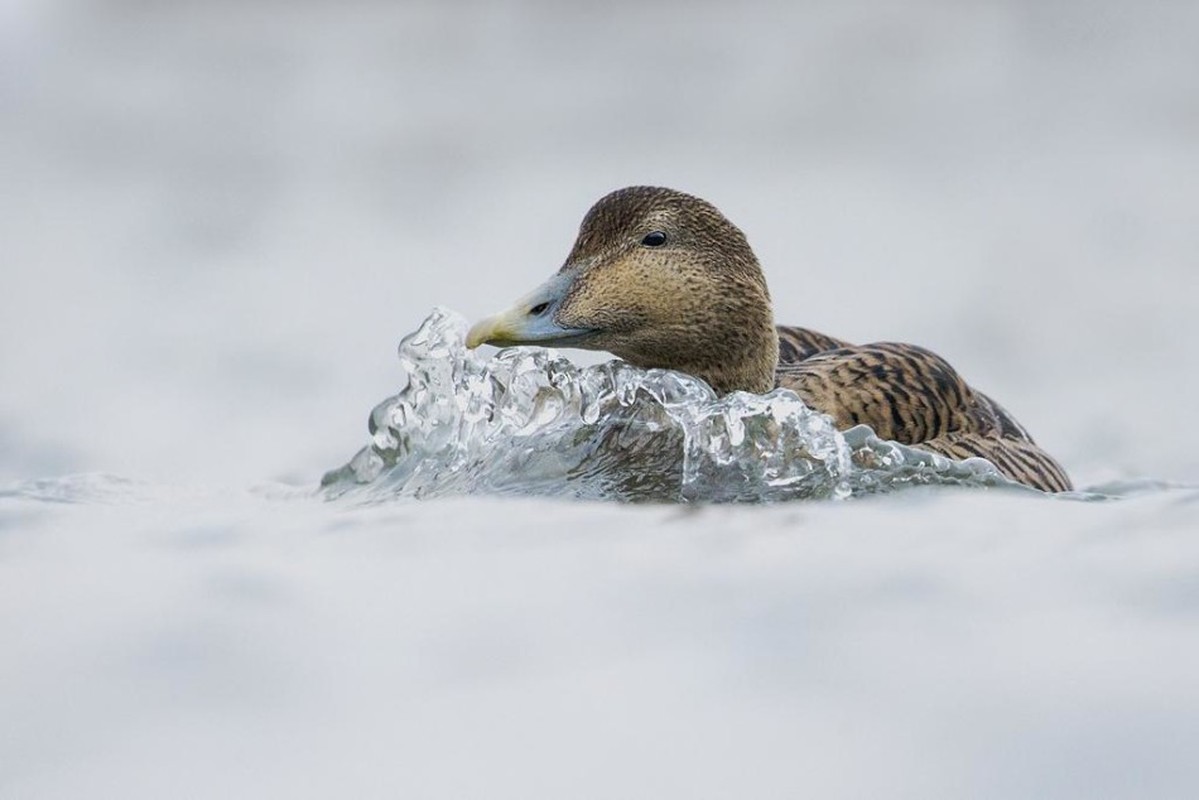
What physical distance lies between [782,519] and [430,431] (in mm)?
1409

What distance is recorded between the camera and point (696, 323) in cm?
618

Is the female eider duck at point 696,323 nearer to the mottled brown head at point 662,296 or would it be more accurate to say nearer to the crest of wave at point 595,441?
the mottled brown head at point 662,296

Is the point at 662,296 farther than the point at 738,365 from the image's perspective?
No

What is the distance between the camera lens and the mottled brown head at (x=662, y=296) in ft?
19.7

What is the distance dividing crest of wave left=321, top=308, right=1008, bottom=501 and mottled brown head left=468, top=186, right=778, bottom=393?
11 cm

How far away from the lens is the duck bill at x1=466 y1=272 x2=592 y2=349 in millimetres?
5855

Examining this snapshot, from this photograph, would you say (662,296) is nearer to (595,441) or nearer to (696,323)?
(696,323)

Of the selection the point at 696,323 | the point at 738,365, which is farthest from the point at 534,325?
the point at 738,365

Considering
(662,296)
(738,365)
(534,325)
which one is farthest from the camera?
(738,365)

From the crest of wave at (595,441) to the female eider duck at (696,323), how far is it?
0.12 metres

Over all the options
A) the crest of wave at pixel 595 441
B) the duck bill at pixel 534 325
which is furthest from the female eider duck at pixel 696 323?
the crest of wave at pixel 595 441

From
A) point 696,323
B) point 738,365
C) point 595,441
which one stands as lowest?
point 595,441

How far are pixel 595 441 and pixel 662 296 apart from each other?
0.45m

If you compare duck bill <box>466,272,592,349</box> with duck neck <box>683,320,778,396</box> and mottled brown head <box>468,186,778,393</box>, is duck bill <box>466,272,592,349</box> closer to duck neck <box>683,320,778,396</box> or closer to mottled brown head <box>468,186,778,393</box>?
mottled brown head <box>468,186,778,393</box>
